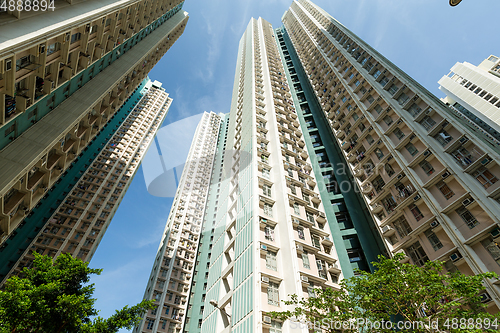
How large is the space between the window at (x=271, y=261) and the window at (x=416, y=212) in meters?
12.9

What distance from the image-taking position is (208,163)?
7894cm

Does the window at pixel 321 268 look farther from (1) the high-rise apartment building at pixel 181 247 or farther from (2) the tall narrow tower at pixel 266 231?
(1) the high-rise apartment building at pixel 181 247

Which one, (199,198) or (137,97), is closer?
(199,198)

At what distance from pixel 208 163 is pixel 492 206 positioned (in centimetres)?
6815

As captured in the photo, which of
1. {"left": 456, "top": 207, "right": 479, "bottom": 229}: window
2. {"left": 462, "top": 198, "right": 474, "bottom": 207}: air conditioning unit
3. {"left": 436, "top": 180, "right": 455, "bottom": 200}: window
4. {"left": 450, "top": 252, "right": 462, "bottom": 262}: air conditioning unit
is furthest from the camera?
{"left": 436, "top": 180, "right": 455, "bottom": 200}: window

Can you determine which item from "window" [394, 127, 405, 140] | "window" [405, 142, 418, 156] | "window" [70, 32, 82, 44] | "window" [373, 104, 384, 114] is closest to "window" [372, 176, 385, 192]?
"window" [405, 142, 418, 156]

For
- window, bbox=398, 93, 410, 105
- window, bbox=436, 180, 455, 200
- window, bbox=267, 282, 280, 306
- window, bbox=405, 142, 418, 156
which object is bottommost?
window, bbox=267, 282, 280, 306

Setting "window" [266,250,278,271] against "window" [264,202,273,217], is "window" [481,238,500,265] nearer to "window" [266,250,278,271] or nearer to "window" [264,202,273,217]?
"window" [266,250,278,271]

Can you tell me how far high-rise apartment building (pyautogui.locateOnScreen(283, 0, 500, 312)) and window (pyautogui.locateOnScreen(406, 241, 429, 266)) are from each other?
0.08m

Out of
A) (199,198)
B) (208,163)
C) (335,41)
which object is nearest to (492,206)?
(335,41)

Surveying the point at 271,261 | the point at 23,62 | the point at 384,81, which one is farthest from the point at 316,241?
the point at 23,62

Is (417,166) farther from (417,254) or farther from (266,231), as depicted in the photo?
(266,231)

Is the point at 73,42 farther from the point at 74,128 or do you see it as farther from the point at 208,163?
the point at 208,163

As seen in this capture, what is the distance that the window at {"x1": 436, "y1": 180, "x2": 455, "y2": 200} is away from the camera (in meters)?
20.9
